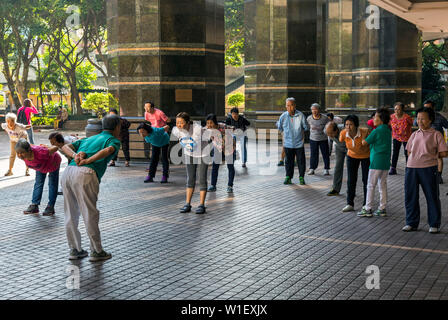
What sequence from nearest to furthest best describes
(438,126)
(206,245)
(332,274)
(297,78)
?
(332,274)
(206,245)
(438,126)
(297,78)

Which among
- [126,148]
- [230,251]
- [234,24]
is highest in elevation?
[234,24]

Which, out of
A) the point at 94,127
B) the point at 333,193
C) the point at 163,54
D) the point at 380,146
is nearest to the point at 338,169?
the point at 333,193

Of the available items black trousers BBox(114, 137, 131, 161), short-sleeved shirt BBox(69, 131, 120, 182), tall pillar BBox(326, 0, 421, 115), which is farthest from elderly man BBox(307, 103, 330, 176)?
tall pillar BBox(326, 0, 421, 115)

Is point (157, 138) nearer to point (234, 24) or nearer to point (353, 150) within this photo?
point (353, 150)

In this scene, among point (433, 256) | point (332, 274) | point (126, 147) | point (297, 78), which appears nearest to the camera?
point (332, 274)

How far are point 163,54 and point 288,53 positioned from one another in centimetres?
798

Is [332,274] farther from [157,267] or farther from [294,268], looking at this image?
[157,267]

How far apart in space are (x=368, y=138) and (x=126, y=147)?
9.02 metres

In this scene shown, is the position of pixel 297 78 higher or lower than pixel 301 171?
higher

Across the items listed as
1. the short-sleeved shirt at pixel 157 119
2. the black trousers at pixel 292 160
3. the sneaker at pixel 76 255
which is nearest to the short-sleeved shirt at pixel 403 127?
the black trousers at pixel 292 160

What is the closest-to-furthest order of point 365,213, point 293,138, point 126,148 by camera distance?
point 365,213 < point 293,138 < point 126,148

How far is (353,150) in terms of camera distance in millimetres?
10555

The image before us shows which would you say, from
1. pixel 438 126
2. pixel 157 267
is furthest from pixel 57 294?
pixel 438 126

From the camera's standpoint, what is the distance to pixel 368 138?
389 inches
